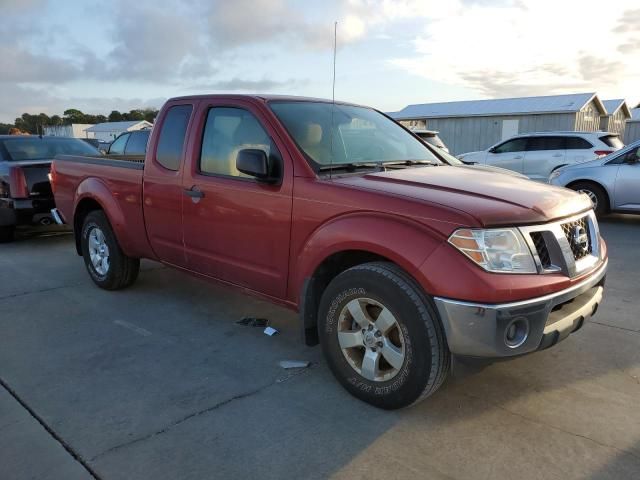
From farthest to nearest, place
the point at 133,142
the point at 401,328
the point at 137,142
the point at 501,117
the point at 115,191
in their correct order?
the point at 501,117 < the point at 133,142 < the point at 137,142 < the point at 115,191 < the point at 401,328

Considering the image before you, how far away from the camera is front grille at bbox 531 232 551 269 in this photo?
2.79 metres

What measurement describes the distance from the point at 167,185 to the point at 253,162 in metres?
1.31

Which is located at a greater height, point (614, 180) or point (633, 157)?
point (633, 157)

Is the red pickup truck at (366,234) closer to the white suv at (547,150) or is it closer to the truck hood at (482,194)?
the truck hood at (482,194)

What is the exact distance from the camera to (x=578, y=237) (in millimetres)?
3115

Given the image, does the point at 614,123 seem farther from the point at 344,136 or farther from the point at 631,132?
the point at 344,136

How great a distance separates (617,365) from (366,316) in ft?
6.41

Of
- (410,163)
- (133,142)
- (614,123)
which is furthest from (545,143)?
(614,123)

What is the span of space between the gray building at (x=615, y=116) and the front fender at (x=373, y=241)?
35751mm

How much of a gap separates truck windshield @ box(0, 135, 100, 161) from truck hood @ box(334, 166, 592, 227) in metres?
6.75

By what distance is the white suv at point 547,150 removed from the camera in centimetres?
1290

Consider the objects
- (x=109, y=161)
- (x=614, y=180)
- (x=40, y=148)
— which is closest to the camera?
(x=109, y=161)

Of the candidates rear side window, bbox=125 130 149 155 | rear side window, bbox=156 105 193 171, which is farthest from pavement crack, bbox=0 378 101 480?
rear side window, bbox=125 130 149 155

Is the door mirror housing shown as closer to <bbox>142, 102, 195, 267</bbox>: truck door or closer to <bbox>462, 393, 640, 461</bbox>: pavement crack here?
<bbox>462, 393, 640, 461</bbox>: pavement crack
